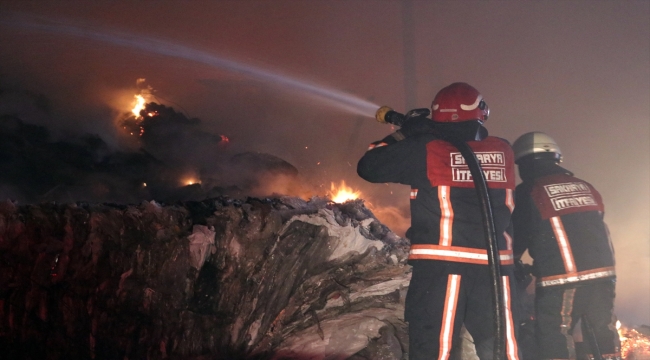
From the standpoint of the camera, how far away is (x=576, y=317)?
160 inches

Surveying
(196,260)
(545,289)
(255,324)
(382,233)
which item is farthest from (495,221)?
(196,260)

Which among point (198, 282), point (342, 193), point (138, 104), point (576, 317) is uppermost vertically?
point (138, 104)

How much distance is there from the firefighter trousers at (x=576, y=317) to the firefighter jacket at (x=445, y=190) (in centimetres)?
126

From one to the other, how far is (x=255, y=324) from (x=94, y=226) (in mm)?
1402

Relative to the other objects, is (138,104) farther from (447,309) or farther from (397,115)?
(447,309)

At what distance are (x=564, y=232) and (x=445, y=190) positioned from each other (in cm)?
175

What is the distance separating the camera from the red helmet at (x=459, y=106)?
3.32 meters

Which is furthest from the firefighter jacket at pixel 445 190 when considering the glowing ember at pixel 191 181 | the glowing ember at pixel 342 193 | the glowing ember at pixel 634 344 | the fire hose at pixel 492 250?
the glowing ember at pixel 191 181

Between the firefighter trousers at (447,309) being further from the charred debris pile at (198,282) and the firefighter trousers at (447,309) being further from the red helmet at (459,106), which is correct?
the red helmet at (459,106)

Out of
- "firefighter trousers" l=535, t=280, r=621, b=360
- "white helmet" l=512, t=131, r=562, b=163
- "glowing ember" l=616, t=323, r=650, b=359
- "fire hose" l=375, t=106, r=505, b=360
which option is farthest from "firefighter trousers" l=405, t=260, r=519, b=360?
"glowing ember" l=616, t=323, r=650, b=359

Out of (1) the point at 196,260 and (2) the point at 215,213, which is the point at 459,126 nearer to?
(2) the point at 215,213

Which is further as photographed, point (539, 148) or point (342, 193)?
point (342, 193)

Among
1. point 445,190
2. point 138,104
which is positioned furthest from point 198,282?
point 138,104

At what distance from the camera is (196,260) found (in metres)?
3.31
